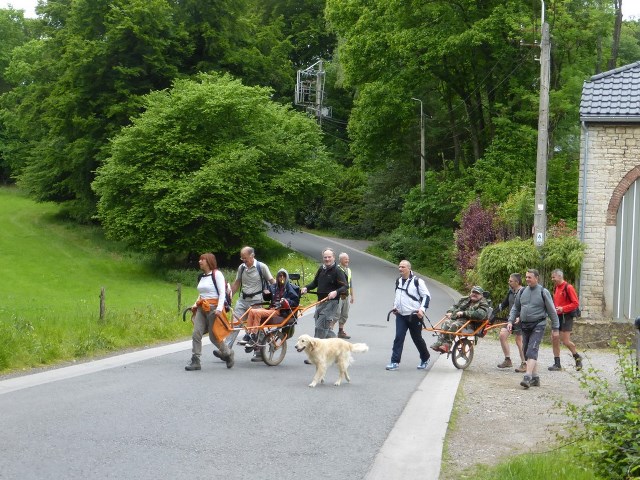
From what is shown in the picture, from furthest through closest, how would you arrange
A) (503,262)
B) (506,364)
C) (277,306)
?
(503,262)
(506,364)
(277,306)

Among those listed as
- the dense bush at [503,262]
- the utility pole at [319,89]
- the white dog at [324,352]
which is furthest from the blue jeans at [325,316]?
the utility pole at [319,89]

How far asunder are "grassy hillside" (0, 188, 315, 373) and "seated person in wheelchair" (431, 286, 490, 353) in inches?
241

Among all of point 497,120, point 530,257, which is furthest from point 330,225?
point 530,257

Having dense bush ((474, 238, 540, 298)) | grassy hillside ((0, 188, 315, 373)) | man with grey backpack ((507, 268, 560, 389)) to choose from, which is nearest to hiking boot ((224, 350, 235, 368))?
grassy hillside ((0, 188, 315, 373))

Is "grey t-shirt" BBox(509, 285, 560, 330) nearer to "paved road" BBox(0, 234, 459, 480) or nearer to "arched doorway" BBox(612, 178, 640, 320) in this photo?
"paved road" BBox(0, 234, 459, 480)

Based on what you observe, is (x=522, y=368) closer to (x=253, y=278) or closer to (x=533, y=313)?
(x=533, y=313)

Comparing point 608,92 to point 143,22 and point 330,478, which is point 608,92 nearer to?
point 330,478

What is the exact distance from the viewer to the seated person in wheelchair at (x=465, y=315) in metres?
15.1

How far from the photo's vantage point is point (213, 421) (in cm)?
970

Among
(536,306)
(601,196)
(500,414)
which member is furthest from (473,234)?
(500,414)

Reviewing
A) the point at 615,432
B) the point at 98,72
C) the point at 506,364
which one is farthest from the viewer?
the point at 98,72

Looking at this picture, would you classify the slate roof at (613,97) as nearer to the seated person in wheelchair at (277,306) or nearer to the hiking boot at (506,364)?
the hiking boot at (506,364)

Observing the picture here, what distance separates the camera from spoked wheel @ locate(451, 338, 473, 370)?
50.7ft

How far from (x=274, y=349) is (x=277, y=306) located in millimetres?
719
